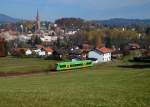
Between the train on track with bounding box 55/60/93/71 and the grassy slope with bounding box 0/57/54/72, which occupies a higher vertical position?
the train on track with bounding box 55/60/93/71

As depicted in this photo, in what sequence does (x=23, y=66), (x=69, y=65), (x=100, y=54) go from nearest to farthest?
1. (x=69, y=65)
2. (x=23, y=66)
3. (x=100, y=54)

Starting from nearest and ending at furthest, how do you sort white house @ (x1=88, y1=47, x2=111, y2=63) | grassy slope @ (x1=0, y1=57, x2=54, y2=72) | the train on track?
the train on track < grassy slope @ (x1=0, y1=57, x2=54, y2=72) < white house @ (x1=88, y1=47, x2=111, y2=63)

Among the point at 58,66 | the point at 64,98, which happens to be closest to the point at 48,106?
the point at 64,98

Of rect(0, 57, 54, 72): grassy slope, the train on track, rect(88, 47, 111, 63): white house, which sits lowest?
rect(88, 47, 111, 63): white house

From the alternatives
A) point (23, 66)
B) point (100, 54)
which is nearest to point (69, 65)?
point (23, 66)

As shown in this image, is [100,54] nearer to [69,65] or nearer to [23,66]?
[23,66]

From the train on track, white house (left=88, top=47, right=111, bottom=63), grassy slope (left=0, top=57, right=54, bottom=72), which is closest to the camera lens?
the train on track

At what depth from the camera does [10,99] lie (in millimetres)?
13570

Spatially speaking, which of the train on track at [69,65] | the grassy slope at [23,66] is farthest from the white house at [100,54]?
the train on track at [69,65]

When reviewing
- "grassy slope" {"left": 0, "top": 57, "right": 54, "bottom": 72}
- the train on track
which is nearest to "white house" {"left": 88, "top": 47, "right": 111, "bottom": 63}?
"grassy slope" {"left": 0, "top": 57, "right": 54, "bottom": 72}

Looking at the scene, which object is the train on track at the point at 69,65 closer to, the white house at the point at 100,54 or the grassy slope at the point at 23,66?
the grassy slope at the point at 23,66

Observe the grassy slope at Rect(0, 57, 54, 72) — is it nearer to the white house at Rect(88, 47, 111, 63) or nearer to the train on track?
the train on track

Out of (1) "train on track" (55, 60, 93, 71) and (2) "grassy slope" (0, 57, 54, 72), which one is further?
(2) "grassy slope" (0, 57, 54, 72)

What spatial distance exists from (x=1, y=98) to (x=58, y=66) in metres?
40.9
